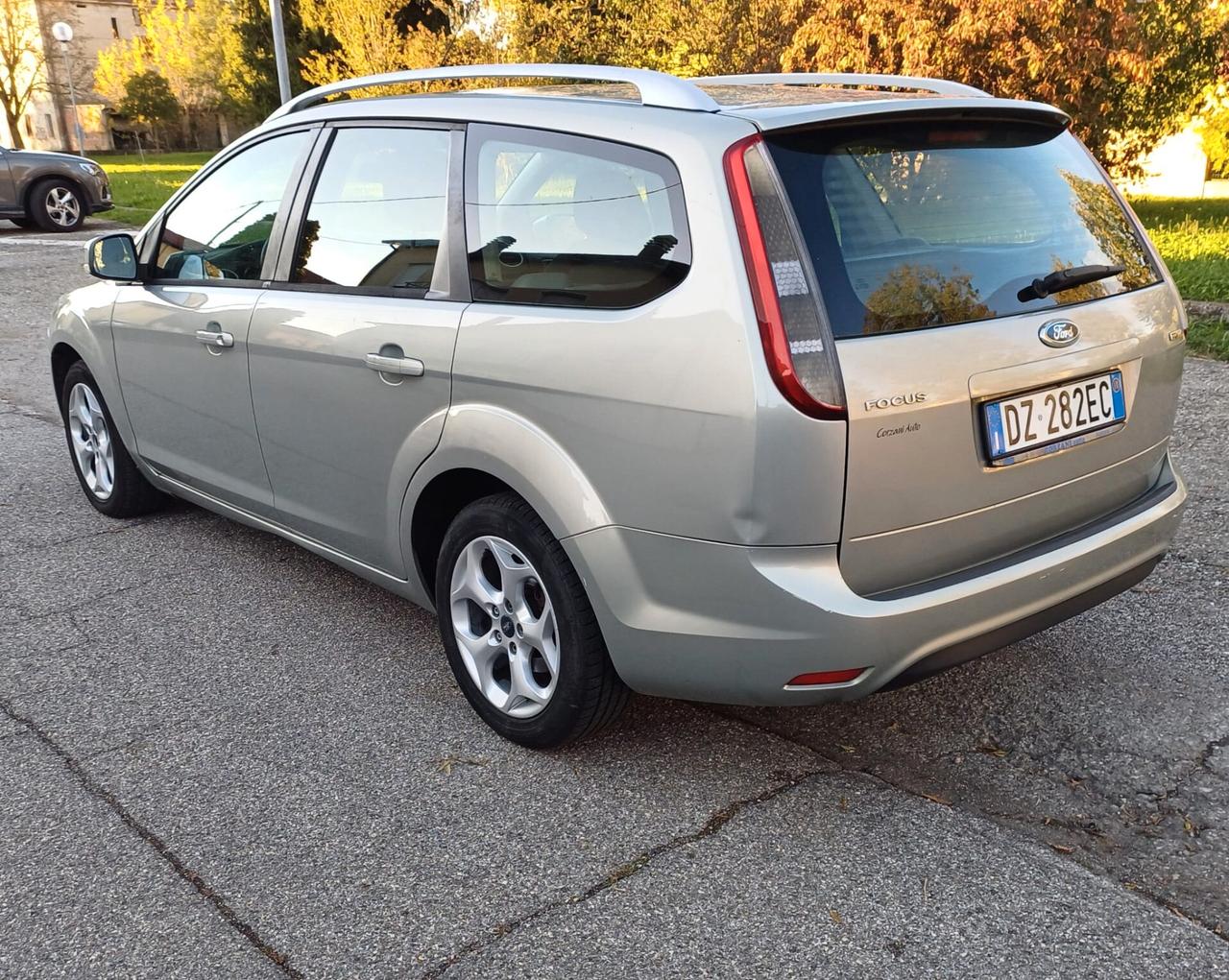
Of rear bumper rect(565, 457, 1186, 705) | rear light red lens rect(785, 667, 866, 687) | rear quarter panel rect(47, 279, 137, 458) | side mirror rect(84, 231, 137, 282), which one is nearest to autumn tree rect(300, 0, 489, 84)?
rear quarter panel rect(47, 279, 137, 458)

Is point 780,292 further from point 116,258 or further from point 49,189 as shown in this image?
point 49,189

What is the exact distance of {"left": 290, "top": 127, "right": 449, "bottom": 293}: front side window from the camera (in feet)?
10.4

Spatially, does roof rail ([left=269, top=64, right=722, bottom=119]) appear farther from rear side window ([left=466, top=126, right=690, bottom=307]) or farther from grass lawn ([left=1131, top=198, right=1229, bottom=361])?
grass lawn ([left=1131, top=198, right=1229, bottom=361])

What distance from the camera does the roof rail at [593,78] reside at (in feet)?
8.86

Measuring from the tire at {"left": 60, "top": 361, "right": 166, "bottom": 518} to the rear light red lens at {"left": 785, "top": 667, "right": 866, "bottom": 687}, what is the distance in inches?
134

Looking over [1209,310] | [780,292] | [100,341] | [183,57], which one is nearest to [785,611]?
[780,292]

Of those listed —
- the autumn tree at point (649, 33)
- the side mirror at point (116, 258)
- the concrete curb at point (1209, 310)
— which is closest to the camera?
the side mirror at point (116, 258)

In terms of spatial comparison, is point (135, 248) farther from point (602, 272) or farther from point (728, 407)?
point (728, 407)

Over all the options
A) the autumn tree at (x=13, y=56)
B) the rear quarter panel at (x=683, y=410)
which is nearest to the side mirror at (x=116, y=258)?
the rear quarter panel at (x=683, y=410)

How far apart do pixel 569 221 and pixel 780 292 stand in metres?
0.64

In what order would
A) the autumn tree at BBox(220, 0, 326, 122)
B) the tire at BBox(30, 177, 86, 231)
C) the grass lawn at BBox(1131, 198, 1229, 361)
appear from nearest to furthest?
the grass lawn at BBox(1131, 198, 1229, 361)
the tire at BBox(30, 177, 86, 231)
the autumn tree at BBox(220, 0, 326, 122)

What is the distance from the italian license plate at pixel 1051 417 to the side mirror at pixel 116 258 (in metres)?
3.23

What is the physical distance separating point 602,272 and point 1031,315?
1.00 m

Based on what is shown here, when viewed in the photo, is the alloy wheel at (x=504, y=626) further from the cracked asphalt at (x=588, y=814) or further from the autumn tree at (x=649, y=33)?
the autumn tree at (x=649, y=33)
